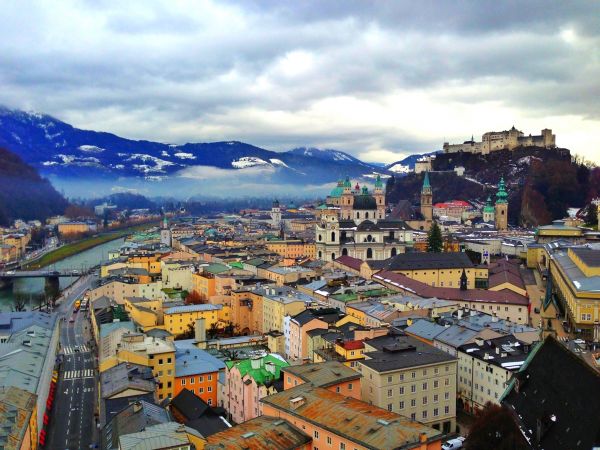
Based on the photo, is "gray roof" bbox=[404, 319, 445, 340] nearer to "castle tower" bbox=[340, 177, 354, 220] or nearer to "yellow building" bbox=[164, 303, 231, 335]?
"yellow building" bbox=[164, 303, 231, 335]

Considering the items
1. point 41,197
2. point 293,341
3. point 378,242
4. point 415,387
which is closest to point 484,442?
point 415,387

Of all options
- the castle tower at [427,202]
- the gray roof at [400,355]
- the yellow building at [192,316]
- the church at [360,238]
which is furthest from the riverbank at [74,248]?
the gray roof at [400,355]

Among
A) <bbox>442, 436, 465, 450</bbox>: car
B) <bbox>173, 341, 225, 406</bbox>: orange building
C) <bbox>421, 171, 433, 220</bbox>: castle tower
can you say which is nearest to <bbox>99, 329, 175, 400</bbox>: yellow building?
<bbox>173, 341, 225, 406</bbox>: orange building

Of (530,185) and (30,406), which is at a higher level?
(530,185)

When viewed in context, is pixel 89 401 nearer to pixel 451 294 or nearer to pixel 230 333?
pixel 230 333

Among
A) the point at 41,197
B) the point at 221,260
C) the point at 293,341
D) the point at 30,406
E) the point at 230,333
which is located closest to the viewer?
the point at 30,406
